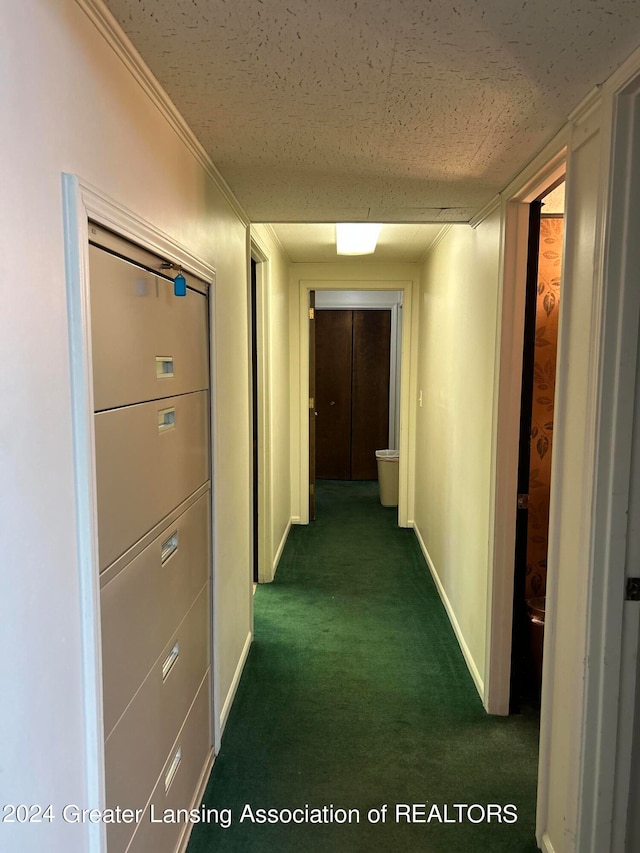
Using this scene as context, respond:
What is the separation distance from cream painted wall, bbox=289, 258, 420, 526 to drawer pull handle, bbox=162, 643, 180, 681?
3.48 metres

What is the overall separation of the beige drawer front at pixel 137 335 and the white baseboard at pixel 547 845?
1.75 metres

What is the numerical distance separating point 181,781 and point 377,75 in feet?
6.68

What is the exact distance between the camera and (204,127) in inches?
65.9

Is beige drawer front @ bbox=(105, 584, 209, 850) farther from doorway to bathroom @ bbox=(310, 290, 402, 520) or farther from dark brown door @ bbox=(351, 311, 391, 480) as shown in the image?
dark brown door @ bbox=(351, 311, 391, 480)

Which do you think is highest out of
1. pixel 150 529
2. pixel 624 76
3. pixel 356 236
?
pixel 356 236

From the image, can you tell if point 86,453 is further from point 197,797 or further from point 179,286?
point 197,797

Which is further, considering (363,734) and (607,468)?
(363,734)

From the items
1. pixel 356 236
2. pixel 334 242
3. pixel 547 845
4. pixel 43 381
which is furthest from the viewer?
pixel 334 242

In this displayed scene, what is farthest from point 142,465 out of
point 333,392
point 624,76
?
point 333,392

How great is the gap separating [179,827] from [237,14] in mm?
2103

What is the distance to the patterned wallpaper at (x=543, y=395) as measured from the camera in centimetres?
269

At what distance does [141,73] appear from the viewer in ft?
4.26

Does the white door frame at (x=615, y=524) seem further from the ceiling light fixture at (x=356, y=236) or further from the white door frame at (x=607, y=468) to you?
the ceiling light fixture at (x=356, y=236)

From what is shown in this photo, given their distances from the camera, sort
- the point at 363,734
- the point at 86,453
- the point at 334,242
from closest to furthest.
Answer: the point at 86,453 → the point at 363,734 → the point at 334,242
